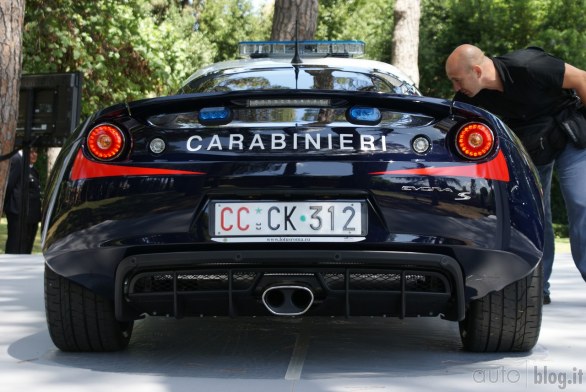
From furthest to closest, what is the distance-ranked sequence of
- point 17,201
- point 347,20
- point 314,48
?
point 347,20 → point 17,201 → point 314,48

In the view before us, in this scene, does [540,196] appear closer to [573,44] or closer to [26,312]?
[26,312]

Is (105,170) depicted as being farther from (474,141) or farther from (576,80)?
(576,80)

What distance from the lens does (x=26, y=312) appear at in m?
5.95

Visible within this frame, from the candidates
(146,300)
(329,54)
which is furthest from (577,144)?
(146,300)

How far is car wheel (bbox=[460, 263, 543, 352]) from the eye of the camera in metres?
4.38

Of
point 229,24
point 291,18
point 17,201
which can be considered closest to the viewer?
point 291,18

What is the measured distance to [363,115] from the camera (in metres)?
4.06

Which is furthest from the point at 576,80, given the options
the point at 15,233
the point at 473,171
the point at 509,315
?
the point at 15,233

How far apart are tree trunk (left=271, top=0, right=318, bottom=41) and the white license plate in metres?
10.2

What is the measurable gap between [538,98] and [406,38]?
1317 centimetres

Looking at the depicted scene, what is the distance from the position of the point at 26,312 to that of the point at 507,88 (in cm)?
278

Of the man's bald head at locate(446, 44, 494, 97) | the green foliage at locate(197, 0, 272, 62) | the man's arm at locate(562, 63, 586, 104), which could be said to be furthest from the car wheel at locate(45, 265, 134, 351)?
the green foliage at locate(197, 0, 272, 62)

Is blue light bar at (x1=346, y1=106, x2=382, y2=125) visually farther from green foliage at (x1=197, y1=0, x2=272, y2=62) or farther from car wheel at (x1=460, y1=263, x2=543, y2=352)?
green foliage at (x1=197, y1=0, x2=272, y2=62)

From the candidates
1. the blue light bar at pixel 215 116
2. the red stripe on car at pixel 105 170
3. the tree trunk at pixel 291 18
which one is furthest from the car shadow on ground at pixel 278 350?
the tree trunk at pixel 291 18
